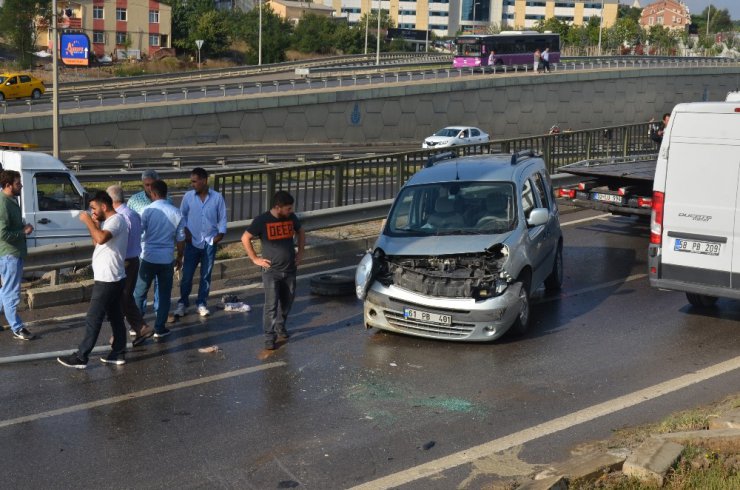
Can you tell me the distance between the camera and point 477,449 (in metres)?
6.93

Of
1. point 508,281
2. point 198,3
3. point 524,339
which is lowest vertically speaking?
point 524,339

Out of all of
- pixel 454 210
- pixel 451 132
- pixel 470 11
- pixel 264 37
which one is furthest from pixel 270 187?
pixel 470 11

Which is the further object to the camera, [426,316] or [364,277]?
[364,277]

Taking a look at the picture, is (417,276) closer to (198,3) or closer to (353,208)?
(353,208)

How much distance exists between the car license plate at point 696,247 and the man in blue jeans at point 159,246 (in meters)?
5.47

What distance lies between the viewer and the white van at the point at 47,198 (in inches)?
549

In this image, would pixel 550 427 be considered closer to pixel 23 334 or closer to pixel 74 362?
pixel 74 362

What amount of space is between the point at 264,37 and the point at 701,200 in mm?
84245

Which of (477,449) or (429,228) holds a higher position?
(429,228)

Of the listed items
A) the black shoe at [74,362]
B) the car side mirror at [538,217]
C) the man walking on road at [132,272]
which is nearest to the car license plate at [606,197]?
the car side mirror at [538,217]

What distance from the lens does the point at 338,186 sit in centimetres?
1525

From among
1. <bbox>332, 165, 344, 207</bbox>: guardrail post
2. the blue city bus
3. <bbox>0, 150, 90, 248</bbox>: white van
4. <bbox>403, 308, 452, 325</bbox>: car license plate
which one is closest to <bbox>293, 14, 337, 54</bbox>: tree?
the blue city bus

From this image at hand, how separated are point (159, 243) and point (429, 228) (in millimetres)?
2948

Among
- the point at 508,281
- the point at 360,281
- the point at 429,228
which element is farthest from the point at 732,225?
the point at 360,281
